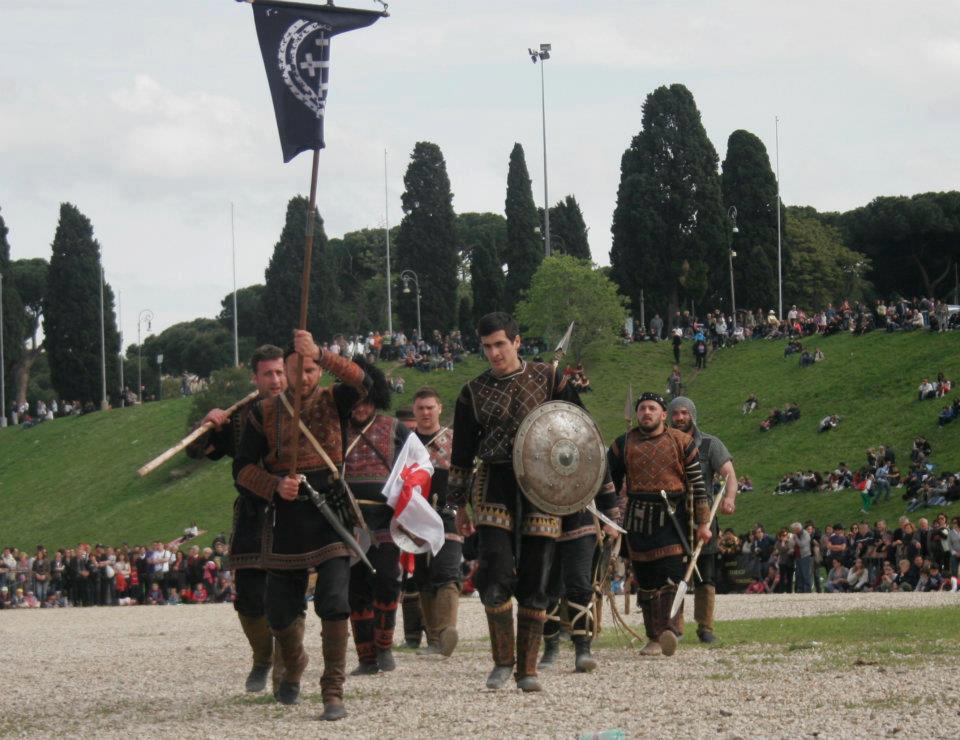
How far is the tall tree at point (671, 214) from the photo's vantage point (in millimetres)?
85188

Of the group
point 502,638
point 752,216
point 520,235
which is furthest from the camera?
point 520,235

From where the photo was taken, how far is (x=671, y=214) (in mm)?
86312

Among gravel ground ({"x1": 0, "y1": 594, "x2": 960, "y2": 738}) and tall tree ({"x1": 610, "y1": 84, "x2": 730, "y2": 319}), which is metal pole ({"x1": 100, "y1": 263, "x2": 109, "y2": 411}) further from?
gravel ground ({"x1": 0, "y1": 594, "x2": 960, "y2": 738})

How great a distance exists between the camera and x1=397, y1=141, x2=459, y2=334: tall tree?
318 ft

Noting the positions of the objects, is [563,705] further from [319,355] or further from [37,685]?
[37,685]

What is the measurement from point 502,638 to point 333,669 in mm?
1344

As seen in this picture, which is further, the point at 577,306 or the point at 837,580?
the point at 577,306

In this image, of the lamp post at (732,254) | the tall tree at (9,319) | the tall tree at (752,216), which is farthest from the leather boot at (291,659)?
the tall tree at (9,319)

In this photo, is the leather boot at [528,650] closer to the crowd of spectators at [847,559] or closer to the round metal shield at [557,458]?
the round metal shield at [557,458]

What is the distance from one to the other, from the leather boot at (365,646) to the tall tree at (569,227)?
305 feet

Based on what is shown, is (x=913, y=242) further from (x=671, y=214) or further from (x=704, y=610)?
(x=704, y=610)

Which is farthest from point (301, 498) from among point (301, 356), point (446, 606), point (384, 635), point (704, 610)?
point (704, 610)

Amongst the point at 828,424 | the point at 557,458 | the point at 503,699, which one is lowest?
the point at 503,699

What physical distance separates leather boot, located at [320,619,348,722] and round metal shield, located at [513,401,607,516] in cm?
144
